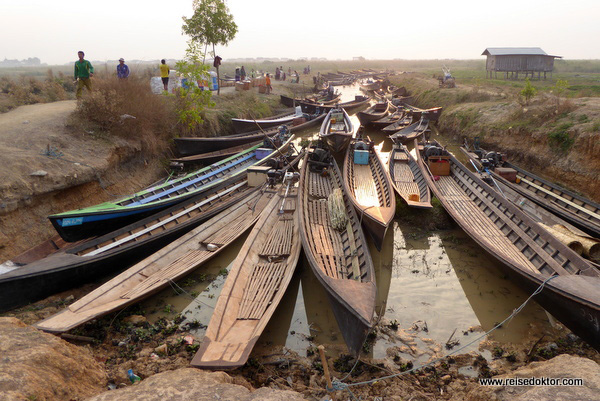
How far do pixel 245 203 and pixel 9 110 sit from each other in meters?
13.7

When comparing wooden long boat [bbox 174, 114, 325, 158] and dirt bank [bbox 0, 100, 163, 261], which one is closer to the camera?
dirt bank [bbox 0, 100, 163, 261]

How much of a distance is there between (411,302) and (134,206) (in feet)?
29.2

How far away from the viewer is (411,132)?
24.6 meters

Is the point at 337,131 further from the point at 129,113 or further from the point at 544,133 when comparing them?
the point at 129,113

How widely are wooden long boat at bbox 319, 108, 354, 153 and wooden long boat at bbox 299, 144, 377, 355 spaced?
261 cm

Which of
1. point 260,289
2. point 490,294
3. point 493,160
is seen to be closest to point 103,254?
point 260,289

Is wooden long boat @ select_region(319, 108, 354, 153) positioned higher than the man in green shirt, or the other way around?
the man in green shirt

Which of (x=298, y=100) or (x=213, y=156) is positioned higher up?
(x=298, y=100)

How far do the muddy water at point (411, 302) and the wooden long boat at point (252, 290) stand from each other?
0.79 metres

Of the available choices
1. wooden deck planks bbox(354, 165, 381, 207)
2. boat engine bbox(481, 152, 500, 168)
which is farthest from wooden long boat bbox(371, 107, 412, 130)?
boat engine bbox(481, 152, 500, 168)

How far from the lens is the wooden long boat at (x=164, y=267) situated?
728 cm

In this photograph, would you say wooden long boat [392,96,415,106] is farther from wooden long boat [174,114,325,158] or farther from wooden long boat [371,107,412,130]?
wooden long boat [174,114,325,158]

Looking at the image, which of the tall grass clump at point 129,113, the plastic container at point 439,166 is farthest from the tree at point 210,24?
the plastic container at point 439,166

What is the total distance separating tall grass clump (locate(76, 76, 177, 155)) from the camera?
1510 centimetres
